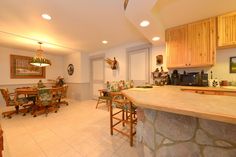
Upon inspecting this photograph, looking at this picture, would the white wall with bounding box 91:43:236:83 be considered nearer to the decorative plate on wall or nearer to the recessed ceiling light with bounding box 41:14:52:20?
the decorative plate on wall

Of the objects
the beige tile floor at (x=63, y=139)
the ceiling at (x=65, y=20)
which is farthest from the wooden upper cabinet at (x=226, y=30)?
the beige tile floor at (x=63, y=139)

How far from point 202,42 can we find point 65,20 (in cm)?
310

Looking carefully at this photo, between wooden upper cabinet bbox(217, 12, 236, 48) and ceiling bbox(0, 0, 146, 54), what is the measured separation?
188 centimetres

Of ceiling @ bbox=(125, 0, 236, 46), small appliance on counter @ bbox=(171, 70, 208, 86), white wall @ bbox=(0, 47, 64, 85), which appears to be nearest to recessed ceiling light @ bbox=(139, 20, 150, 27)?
ceiling @ bbox=(125, 0, 236, 46)

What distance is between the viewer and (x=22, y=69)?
17.7 feet

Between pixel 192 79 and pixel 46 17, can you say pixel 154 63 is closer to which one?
pixel 192 79

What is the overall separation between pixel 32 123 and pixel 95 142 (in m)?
2.00

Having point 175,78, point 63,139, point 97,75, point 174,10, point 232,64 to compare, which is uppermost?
point 174,10

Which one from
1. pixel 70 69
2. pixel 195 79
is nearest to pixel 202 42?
pixel 195 79

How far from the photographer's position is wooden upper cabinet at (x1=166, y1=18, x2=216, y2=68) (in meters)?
2.46

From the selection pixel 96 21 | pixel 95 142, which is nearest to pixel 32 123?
pixel 95 142

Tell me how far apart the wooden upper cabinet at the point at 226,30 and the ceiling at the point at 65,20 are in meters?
1.88

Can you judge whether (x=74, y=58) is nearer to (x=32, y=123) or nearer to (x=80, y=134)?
(x=32, y=123)

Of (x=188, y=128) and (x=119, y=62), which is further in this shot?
(x=119, y=62)
